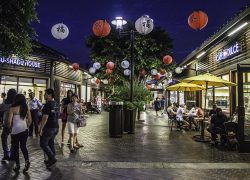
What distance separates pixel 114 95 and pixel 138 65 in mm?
8241

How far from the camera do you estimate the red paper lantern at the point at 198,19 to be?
9.89 metres

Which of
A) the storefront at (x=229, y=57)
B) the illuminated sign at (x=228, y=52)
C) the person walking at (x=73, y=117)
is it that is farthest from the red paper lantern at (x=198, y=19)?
the illuminated sign at (x=228, y=52)

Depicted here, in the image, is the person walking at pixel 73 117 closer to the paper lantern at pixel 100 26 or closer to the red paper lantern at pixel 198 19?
the paper lantern at pixel 100 26

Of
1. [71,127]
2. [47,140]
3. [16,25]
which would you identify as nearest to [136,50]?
[16,25]

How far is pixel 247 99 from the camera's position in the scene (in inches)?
399

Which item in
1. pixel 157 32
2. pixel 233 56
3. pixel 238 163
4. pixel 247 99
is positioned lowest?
pixel 238 163

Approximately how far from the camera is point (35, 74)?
21.3 meters

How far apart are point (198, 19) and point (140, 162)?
4846 mm

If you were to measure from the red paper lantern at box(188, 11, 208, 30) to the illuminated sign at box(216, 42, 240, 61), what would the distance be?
490 centimetres

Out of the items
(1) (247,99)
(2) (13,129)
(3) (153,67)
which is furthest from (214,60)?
(2) (13,129)

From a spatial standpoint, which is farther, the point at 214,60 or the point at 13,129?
the point at 214,60

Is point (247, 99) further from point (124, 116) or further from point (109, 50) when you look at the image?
point (109, 50)

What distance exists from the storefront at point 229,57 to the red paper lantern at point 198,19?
2.00 metres

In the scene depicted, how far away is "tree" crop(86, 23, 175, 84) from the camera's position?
2203 centimetres
